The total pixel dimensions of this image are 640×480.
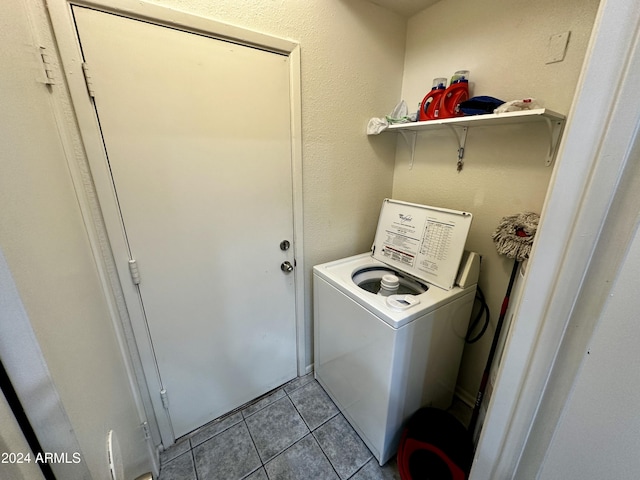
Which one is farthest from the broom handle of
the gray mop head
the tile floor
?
the tile floor

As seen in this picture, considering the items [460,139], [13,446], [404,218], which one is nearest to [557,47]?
[460,139]

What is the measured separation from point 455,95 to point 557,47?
1.33 feet

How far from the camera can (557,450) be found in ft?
1.62

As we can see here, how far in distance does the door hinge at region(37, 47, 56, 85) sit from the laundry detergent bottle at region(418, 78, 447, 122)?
1639 millimetres

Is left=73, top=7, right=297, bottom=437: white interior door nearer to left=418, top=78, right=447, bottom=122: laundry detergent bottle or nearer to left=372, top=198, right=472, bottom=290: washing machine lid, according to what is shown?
left=372, top=198, right=472, bottom=290: washing machine lid

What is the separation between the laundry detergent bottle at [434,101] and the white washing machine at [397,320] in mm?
520

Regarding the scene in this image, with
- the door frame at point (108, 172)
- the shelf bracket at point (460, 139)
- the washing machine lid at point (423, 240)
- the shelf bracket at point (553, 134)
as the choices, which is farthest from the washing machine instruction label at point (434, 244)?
the door frame at point (108, 172)

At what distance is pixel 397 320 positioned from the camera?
1.07 metres

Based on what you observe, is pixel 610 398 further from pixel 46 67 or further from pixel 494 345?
pixel 46 67

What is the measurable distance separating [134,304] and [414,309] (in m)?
1.28

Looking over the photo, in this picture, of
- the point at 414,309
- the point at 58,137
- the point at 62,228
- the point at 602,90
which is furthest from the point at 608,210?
the point at 58,137

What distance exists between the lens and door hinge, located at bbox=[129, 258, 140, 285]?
1139mm

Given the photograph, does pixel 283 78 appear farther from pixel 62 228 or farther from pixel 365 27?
pixel 62 228

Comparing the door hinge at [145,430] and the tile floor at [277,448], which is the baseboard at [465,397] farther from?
the door hinge at [145,430]
